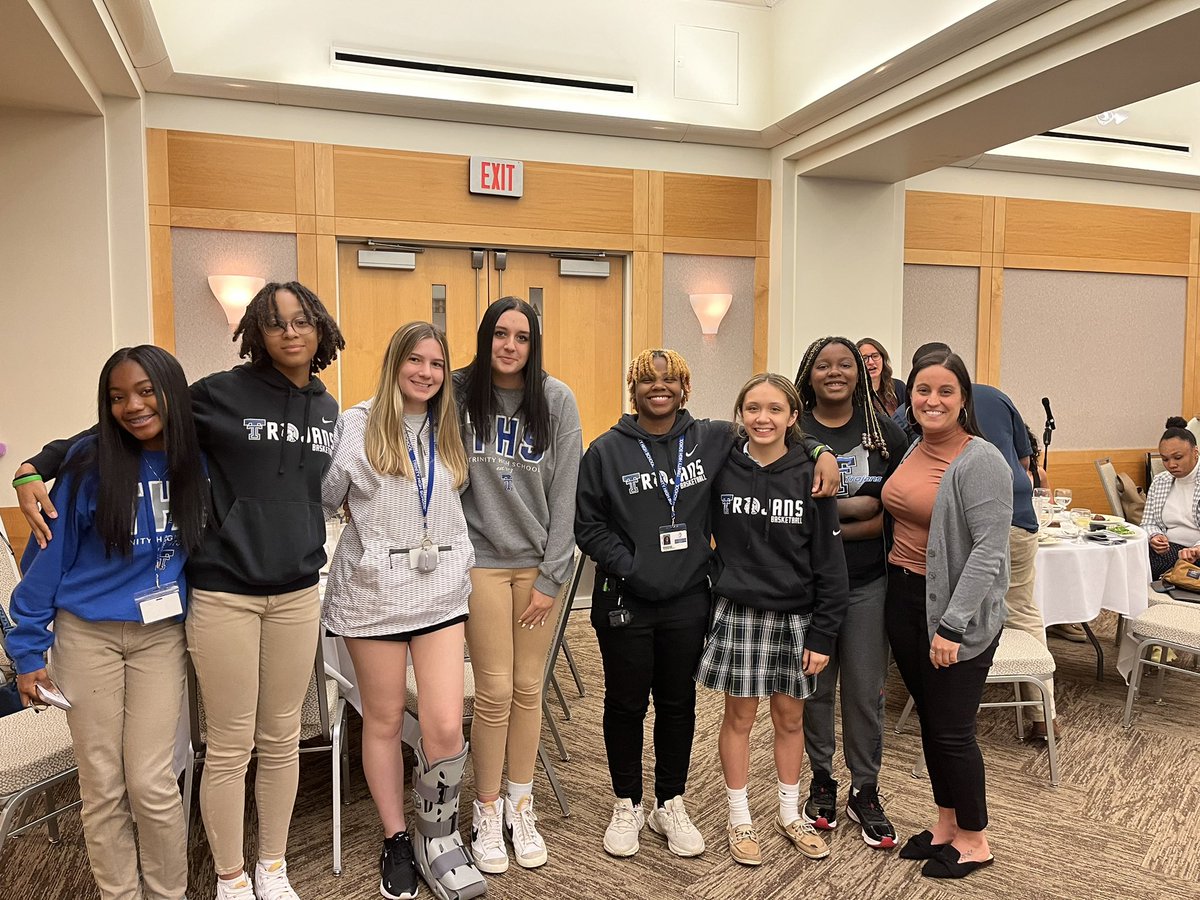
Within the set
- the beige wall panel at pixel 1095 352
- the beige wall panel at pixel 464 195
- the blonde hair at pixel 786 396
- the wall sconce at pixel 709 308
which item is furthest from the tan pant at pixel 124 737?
the beige wall panel at pixel 1095 352

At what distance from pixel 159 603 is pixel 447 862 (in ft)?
3.58

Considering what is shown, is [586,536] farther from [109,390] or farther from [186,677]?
[109,390]

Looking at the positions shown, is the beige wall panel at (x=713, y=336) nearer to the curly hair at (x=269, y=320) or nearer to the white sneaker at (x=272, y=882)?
the curly hair at (x=269, y=320)

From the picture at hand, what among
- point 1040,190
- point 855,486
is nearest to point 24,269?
point 855,486

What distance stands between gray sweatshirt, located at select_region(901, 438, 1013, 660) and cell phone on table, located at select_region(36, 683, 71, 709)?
2261 mm

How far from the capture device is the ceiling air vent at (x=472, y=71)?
16.7 feet

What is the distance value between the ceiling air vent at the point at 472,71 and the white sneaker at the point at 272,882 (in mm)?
4528

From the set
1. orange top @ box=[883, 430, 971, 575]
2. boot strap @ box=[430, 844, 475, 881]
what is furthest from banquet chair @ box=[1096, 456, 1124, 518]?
boot strap @ box=[430, 844, 475, 881]

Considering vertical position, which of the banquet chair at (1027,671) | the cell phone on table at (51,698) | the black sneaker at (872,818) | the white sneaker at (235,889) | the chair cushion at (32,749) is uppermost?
the cell phone on table at (51,698)

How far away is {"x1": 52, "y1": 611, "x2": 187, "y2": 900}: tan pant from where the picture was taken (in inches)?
78.5

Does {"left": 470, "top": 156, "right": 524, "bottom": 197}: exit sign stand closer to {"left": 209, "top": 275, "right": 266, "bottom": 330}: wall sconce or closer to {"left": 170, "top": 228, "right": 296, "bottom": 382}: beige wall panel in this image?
{"left": 170, "top": 228, "right": 296, "bottom": 382}: beige wall panel

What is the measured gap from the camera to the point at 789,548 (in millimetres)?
2426

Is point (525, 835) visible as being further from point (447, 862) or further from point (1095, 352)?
point (1095, 352)

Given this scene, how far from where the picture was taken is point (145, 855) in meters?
2.10
